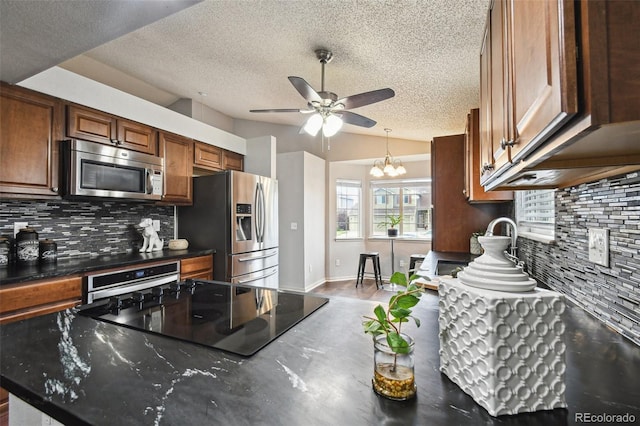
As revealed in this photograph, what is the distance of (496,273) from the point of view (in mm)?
570

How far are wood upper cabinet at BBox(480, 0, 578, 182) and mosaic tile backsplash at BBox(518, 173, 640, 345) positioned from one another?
1.11 ft

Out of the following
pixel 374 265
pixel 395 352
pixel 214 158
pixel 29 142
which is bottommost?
pixel 374 265

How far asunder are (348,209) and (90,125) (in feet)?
14.0

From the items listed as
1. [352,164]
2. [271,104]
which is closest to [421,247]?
[352,164]

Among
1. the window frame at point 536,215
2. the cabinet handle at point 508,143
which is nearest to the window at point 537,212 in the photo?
the window frame at point 536,215

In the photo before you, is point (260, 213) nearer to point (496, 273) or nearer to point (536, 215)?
point (536, 215)

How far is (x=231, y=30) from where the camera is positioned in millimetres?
2271

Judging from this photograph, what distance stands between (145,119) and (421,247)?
4731mm

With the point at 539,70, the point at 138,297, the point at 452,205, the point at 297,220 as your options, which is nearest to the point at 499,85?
the point at 539,70

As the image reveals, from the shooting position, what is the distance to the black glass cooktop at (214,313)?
900 millimetres

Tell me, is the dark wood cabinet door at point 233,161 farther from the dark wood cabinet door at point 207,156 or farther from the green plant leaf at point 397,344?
the green plant leaf at point 397,344

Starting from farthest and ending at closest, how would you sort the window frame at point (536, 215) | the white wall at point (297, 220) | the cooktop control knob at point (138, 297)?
the white wall at point (297, 220) < the window frame at point (536, 215) < the cooktop control knob at point (138, 297)

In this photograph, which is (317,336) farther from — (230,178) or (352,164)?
(352,164)

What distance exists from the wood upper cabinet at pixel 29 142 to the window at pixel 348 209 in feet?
13.8
